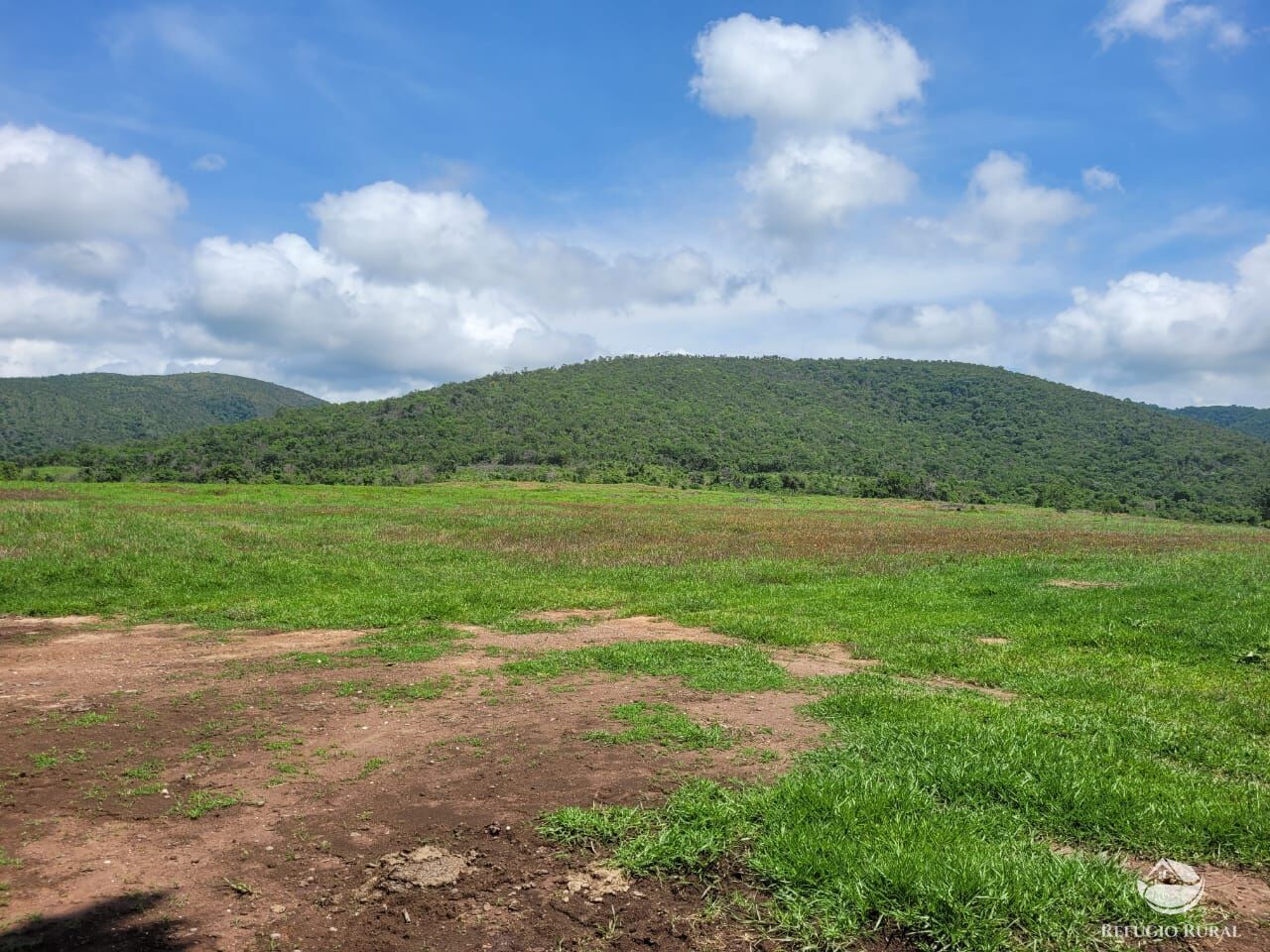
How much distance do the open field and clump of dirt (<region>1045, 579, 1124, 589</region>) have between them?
189 centimetres

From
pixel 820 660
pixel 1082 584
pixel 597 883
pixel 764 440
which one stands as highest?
pixel 764 440

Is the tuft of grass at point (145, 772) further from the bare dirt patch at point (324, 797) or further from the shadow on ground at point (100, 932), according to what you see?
the shadow on ground at point (100, 932)

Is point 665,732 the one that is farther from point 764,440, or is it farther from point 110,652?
point 764,440

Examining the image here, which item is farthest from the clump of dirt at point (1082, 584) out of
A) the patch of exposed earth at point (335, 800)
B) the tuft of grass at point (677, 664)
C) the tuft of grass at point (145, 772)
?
the tuft of grass at point (145, 772)

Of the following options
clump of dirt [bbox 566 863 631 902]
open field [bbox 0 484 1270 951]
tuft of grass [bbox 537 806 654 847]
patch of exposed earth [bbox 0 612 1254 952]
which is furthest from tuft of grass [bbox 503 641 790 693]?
clump of dirt [bbox 566 863 631 902]

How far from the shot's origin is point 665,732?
7.07 meters

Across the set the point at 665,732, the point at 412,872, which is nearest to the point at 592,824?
the point at 412,872

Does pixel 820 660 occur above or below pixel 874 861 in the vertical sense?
below

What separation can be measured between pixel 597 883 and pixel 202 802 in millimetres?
3301

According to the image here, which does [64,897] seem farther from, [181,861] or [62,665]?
[62,665]

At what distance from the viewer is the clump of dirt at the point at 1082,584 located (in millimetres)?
17281

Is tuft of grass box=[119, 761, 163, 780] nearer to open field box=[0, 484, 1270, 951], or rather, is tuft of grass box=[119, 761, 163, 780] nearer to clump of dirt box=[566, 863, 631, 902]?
open field box=[0, 484, 1270, 951]

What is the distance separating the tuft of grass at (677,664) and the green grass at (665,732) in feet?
4.90

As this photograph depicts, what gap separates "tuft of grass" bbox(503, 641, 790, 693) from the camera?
30.1 ft
